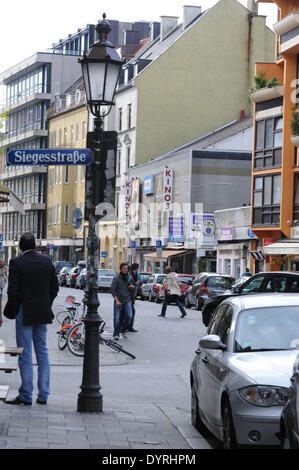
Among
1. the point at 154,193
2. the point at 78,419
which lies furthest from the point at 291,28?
the point at 78,419

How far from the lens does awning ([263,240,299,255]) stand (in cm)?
4507

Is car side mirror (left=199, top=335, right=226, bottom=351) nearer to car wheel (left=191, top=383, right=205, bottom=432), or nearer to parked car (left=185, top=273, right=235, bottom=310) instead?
car wheel (left=191, top=383, right=205, bottom=432)

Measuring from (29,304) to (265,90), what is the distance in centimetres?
4114

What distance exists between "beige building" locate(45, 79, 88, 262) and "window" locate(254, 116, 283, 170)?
125 ft

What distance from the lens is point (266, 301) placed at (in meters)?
9.99

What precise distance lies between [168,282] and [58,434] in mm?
25807

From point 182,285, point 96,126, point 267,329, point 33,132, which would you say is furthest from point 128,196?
point 267,329

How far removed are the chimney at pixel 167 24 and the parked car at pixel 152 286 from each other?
115 ft

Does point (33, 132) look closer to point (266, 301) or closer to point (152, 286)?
point (152, 286)

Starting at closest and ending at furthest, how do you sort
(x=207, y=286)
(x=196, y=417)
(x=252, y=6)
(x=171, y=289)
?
(x=196, y=417)
(x=171, y=289)
(x=207, y=286)
(x=252, y=6)

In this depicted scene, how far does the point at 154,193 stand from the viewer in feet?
240

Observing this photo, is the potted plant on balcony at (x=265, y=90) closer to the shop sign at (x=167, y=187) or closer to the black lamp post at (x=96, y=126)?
the shop sign at (x=167, y=187)

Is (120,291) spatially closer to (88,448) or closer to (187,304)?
(88,448)

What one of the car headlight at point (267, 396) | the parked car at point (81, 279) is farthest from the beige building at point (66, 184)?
the car headlight at point (267, 396)
